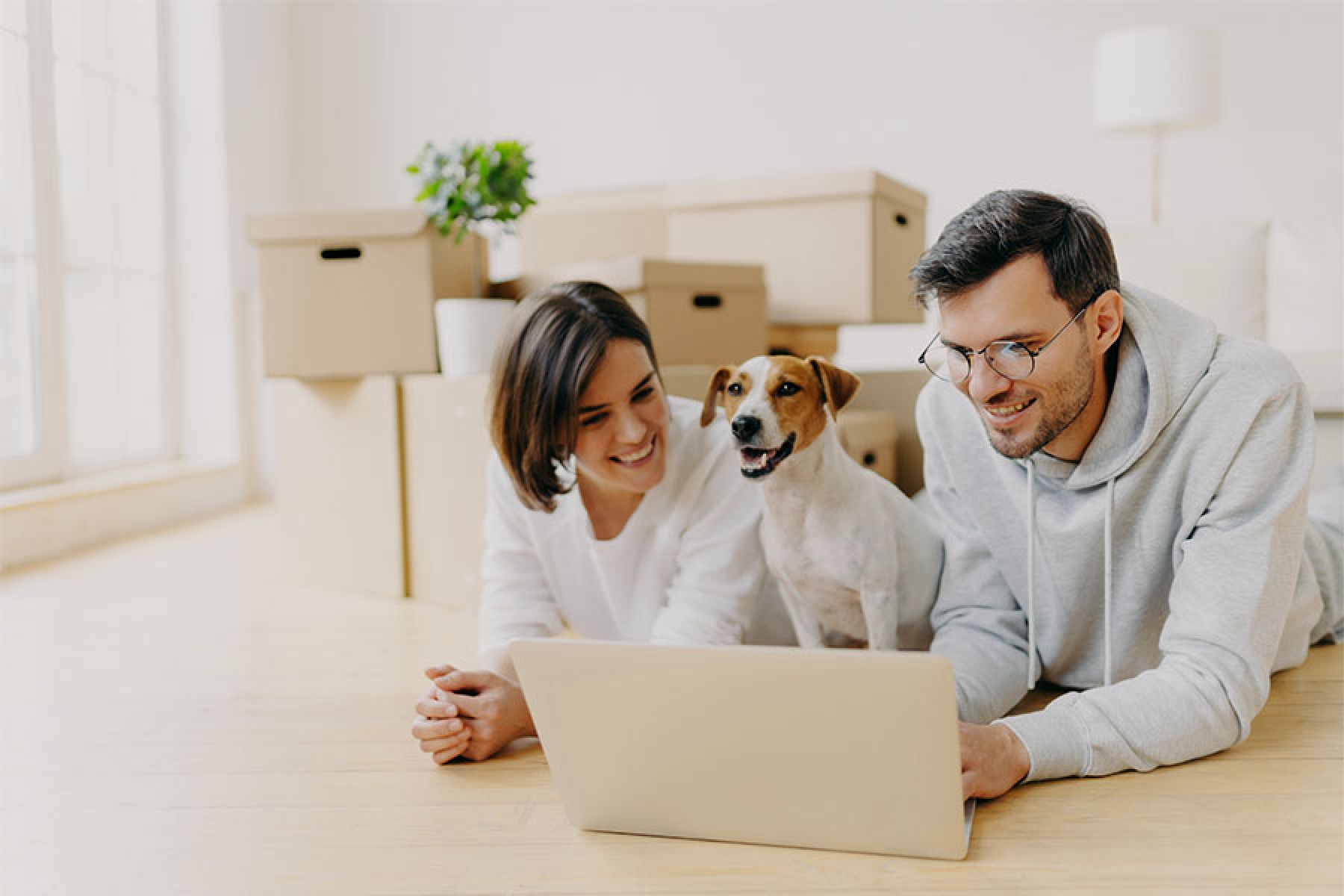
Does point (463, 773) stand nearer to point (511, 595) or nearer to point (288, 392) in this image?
point (511, 595)

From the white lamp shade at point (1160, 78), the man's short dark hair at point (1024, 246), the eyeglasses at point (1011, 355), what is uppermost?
the white lamp shade at point (1160, 78)

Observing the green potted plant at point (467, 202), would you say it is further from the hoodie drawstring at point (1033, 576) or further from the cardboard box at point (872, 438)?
the hoodie drawstring at point (1033, 576)

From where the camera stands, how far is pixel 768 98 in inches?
155

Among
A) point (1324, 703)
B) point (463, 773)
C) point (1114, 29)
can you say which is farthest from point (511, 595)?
point (1114, 29)

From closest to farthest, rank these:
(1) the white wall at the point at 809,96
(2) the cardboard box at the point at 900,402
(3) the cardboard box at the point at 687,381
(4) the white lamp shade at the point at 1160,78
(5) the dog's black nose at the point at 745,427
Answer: (5) the dog's black nose at the point at 745,427 → (3) the cardboard box at the point at 687,381 → (2) the cardboard box at the point at 900,402 → (4) the white lamp shade at the point at 1160,78 → (1) the white wall at the point at 809,96

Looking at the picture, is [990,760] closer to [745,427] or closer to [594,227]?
[745,427]

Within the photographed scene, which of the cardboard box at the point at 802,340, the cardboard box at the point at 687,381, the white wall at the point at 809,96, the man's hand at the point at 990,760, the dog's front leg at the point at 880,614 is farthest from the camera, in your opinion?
the white wall at the point at 809,96

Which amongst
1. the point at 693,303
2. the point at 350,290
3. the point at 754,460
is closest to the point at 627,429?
the point at 754,460

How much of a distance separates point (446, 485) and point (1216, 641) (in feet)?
4.87

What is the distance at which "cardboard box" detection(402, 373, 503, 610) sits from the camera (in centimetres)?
220

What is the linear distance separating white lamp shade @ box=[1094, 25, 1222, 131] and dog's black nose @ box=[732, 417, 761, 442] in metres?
2.62

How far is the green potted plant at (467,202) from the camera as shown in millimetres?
2230

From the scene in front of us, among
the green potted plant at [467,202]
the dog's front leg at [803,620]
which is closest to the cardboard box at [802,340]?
the green potted plant at [467,202]

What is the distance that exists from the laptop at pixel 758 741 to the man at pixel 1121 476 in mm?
137
